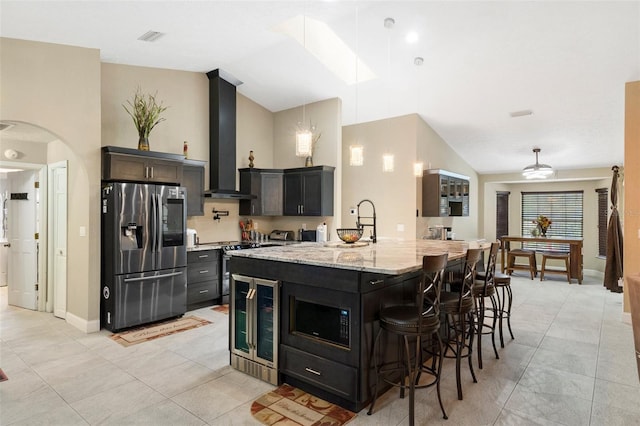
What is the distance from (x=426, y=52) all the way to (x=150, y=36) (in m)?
3.39

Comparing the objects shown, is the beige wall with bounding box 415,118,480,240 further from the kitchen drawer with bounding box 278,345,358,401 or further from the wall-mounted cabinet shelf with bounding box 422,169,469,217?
the kitchen drawer with bounding box 278,345,358,401

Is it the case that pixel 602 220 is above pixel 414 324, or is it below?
above

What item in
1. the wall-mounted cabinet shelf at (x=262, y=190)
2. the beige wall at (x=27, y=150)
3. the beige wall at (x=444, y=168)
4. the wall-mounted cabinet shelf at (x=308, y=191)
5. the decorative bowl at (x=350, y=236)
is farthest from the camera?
the beige wall at (x=444, y=168)

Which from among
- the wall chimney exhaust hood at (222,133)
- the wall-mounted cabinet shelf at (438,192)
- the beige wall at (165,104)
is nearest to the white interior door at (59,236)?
the beige wall at (165,104)

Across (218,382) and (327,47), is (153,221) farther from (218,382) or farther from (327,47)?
(327,47)

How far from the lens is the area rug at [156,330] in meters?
3.98

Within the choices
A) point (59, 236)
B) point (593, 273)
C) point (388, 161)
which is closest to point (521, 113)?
point (388, 161)

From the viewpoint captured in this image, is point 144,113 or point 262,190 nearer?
point 144,113

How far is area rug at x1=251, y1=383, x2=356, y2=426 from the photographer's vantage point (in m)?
2.39

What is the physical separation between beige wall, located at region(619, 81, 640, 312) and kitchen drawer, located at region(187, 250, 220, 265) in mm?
5572

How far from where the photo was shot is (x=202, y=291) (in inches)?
206

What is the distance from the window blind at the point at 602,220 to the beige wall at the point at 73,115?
9836 millimetres

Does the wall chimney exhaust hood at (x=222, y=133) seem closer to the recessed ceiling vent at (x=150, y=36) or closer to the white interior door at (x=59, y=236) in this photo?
the recessed ceiling vent at (x=150, y=36)

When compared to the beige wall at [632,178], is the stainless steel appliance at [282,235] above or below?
below
